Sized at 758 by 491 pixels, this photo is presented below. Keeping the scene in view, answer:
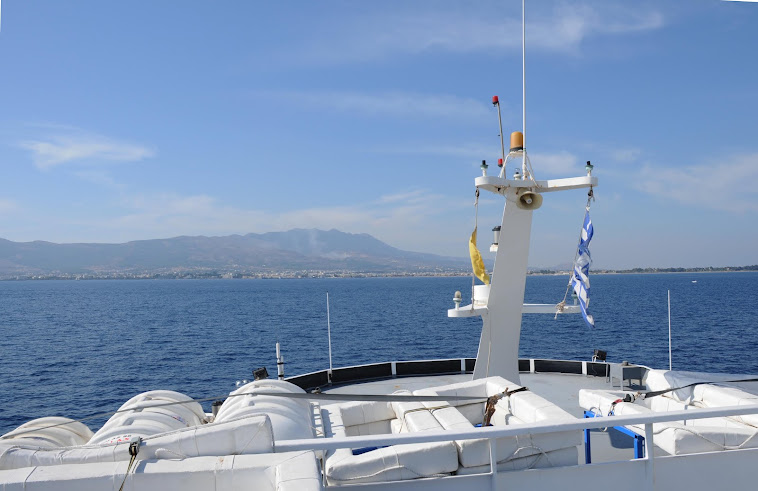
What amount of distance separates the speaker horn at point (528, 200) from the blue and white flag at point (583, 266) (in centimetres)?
107

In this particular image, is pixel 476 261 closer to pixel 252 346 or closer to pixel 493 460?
pixel 493 460

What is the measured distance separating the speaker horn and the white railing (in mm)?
6940

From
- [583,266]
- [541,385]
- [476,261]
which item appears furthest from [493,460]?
[541,385]

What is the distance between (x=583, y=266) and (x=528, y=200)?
1.89 meters

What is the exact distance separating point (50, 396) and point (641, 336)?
50107 mm

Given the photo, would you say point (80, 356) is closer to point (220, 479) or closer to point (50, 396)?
point (50, 396)

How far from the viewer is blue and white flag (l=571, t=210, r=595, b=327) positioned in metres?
11.8

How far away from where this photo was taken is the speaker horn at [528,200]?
11750 mm

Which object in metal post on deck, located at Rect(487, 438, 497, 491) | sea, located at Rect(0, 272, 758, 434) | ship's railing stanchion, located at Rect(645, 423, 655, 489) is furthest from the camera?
sea, located at Rect(0, 272, 758, 434)

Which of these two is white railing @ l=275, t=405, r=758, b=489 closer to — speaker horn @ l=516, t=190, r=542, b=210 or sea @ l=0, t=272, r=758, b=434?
speaker horn @ l=516, t=190, r=542, b=210

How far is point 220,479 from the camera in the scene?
431 cm

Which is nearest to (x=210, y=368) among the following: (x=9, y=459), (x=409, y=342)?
(x=409, y=342)

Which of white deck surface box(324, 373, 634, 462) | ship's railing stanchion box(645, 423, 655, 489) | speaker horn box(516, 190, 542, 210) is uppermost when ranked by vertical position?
speaker horn box(516, 190, 542, 210)

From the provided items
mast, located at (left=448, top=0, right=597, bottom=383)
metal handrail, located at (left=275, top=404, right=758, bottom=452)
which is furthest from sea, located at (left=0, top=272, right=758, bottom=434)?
metal handrail, located at (left=275, top=404, right=758, bottom=452)
